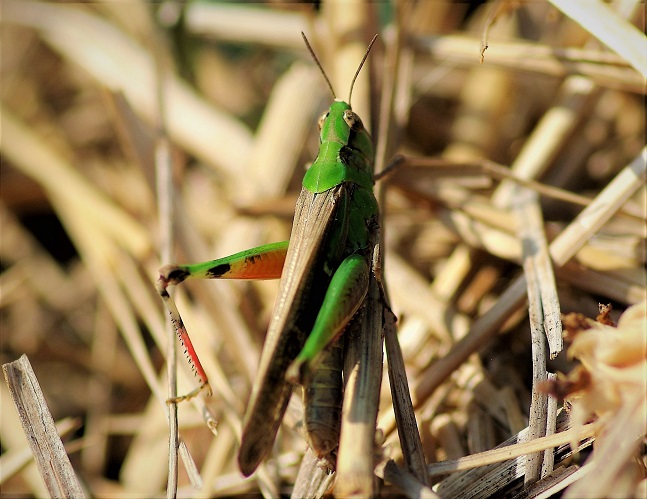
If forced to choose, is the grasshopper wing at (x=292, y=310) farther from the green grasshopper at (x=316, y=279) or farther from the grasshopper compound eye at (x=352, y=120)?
the grasshopper compound eye at (x=352, y=120)

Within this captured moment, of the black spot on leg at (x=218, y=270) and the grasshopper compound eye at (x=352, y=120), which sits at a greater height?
the grasshopper compound eye at (x=352, y=120)

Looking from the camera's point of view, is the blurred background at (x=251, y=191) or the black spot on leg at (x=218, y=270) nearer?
the black spot on leg at (x=218, y=270)

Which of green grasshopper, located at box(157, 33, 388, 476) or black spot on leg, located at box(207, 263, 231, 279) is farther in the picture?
black spot on leg, located at box(207, 263, 231, 279)

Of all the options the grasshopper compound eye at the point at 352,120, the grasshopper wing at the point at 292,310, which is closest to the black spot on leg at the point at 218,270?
the grasshopper wing at the point at 292,310

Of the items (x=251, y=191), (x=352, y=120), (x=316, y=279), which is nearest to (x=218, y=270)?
(x=316, y=279)

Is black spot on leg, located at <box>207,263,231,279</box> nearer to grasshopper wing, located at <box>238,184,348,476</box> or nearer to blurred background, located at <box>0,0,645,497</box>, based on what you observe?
grasshopper wing, located at <box>238,184,348,476</box>

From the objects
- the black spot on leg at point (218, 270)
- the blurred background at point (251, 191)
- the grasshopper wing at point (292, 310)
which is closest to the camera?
the grasshopper wing at point (292, 310)

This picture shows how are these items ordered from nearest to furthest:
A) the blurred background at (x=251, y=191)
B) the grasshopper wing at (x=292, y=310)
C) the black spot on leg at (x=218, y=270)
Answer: the grasshopper wing at (x=292, y=310) → the black spot on leg at (x=218, y=270) → the blurred background at (x=251, y=191)

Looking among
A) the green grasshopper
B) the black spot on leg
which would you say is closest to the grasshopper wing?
the green grasshopper
